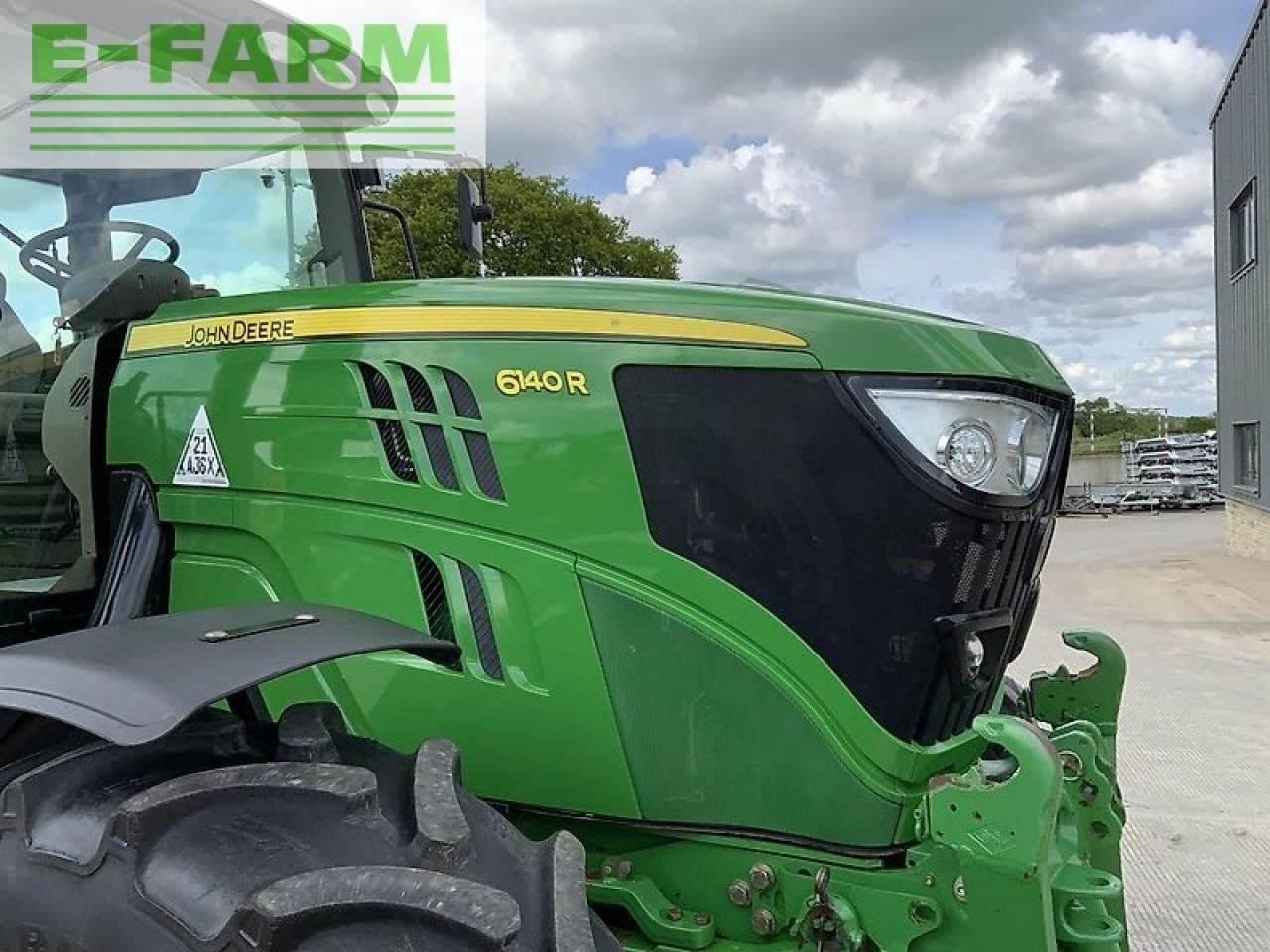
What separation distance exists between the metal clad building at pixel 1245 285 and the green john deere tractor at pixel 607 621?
49.0ft

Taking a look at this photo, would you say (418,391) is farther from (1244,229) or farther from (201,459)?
(1244,229)

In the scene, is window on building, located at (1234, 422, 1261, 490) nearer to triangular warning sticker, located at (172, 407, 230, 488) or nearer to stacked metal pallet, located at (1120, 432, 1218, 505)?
stacked metal pallet, located at (1120, 432, 1218, 505)

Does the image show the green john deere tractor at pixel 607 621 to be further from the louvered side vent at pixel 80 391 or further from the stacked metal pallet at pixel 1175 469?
the stacked metal pallet at pixel 1175 469

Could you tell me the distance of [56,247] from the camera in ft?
8.61

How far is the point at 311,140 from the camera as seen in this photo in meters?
3.15

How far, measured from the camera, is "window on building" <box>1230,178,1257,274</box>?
16000mm

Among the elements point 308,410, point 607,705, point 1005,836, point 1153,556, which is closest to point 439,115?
point 308,410

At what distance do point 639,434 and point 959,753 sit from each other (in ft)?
2.65

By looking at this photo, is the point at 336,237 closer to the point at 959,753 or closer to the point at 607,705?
the point at 607,705

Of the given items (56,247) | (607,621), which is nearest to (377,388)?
(607,621)

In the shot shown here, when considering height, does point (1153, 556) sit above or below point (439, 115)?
below

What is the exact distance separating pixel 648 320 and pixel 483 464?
387 millimetres

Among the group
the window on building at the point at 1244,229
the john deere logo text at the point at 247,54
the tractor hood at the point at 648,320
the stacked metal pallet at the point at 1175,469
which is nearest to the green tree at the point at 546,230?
the window on building at the point at 1244,229

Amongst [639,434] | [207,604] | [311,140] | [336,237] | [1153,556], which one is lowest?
[1153,556]
